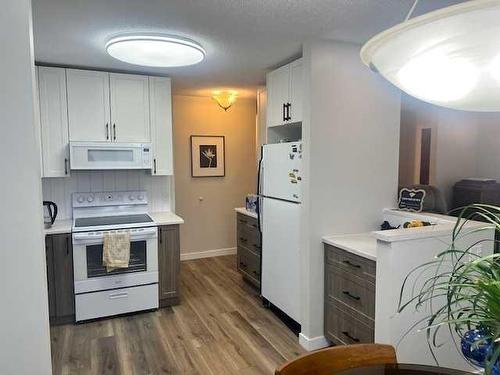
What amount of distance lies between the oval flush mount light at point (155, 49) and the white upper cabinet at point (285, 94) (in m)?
0.82

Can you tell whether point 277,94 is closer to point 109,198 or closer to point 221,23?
point 221,23

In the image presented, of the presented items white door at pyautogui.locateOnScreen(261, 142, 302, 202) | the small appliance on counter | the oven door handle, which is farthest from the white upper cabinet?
the oven door handle

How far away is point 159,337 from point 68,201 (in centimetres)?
175

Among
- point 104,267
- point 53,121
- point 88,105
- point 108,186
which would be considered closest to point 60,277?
point 104,267

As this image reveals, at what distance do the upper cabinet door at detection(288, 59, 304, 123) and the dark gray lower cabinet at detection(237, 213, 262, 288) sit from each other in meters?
1.38

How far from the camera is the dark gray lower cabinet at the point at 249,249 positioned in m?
4.01

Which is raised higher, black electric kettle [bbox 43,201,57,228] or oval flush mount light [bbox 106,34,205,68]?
oval flush mount light [bbox 106,34,205,68]

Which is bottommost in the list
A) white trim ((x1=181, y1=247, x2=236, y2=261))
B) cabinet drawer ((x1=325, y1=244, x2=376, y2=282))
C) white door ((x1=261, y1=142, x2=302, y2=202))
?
white trim ((x1=181, y1=247, x2=236, y2=261))

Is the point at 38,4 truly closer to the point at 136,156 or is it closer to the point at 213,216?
the point at 136,156

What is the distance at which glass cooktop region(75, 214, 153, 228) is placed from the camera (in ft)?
11.2

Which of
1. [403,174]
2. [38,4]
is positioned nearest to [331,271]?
[38,4]

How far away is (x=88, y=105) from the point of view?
3.53 m

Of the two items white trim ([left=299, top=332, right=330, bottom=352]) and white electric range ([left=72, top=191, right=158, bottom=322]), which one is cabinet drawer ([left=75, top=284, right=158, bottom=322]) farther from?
white trim ([left=299, top=332, right=330, bottom=352])

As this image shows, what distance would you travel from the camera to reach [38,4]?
2088 mm
